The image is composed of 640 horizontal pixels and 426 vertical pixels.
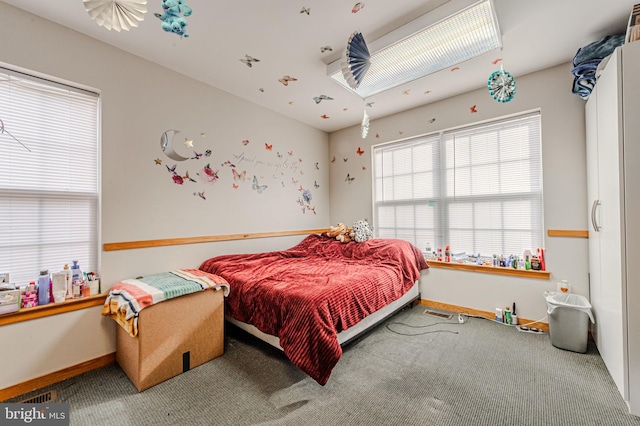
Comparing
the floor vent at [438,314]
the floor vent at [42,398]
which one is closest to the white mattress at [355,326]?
the floor vent at [438,314]

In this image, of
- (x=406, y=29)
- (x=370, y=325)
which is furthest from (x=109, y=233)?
(x=406, y=29)

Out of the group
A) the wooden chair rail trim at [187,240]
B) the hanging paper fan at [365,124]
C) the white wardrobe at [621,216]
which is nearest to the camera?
the white wardrobe at [621,216]

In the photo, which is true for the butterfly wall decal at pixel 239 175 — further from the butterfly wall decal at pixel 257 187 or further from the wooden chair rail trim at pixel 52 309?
the wooden chair rail trim at pixel 52 309

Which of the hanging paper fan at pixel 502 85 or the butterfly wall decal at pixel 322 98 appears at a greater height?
the butterfly wall decal at pixel 322 98

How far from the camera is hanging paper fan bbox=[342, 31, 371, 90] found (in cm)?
157

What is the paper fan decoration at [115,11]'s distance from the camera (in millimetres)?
1044

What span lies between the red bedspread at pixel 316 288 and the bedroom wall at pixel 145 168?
53 centimetres

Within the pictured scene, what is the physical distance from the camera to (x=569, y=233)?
250 centimetres

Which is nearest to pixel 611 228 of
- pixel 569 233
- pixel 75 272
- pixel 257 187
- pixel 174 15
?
pixel 569 233

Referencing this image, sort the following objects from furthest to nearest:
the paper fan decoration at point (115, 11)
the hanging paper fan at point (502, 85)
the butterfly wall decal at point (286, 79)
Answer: the butterfly wall decal at point (286, 79) < the hanging paper fan at point (502, 85) < the paper fan decoration at point (115, 11)

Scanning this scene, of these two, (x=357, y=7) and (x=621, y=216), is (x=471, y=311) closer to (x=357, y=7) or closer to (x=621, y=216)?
(x=621, y=216)

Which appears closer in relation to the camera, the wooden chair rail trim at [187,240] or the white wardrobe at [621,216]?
the white wardrobe at [621,216]

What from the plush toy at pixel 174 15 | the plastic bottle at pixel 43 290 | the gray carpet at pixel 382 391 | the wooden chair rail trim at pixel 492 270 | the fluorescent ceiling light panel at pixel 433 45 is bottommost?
the gray carpet at pixel 382 391

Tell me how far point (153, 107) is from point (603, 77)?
3569mm
